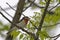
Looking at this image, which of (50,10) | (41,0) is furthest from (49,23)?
(41,0)

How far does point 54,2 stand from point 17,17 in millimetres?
394

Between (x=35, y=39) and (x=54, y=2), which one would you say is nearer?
(x=35, y=39)

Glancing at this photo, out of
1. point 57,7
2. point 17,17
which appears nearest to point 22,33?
point 17,17

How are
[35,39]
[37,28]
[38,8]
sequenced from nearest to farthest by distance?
[35,39], [37,28], [38,8]

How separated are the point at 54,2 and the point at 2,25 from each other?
653mm

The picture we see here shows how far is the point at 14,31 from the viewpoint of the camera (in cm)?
219

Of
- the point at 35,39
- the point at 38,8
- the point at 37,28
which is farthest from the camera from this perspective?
the point at 38,8

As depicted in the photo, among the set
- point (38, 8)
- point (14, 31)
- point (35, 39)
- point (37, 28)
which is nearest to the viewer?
point (35, 39)

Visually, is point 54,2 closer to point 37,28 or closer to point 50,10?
point 50,10

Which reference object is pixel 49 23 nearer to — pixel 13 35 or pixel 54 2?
pixel 54 2

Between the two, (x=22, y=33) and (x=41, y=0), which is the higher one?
(x=41, y=0)

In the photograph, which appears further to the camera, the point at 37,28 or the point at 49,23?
the point at 49,23

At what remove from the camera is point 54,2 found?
2281 mm

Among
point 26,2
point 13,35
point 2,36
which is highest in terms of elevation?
point 26,2
